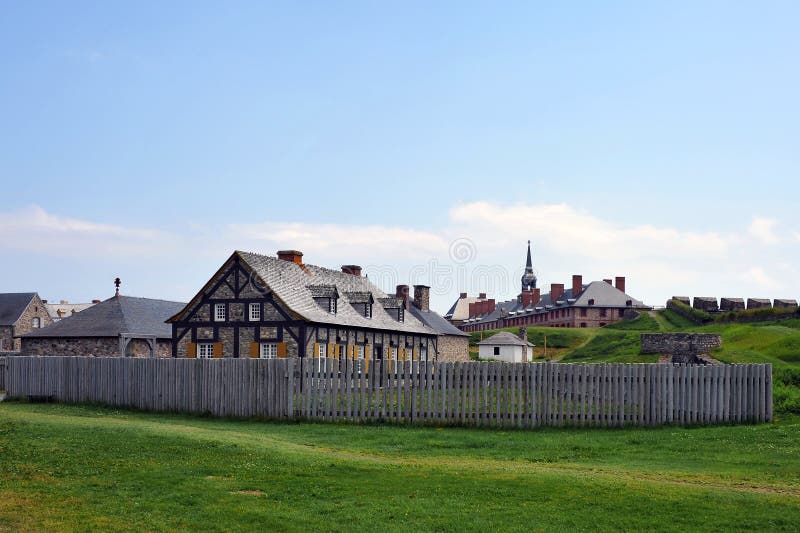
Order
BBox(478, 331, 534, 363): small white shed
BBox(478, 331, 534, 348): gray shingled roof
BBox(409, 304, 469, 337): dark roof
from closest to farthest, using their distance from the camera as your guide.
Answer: BBox(409, 304, 469, 337): dark roof → BBox(478, 331, 534, 348): gray shingled roof → BBox(478, 331, 534, 363): small white shed

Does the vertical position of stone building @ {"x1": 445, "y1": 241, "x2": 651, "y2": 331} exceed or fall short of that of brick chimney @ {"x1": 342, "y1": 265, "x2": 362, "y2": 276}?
it falls short

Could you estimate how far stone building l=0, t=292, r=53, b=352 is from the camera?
74688 millimetres

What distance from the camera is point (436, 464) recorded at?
14.6 meters

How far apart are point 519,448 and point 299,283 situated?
2827 centimetres

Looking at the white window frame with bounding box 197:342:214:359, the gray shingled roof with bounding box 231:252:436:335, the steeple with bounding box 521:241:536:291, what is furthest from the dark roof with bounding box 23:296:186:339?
the steeple with bounding box 521:241:536:291

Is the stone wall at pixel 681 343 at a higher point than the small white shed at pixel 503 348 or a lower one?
higher

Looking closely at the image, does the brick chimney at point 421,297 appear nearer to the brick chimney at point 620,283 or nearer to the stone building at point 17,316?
the stone building at point 17,316

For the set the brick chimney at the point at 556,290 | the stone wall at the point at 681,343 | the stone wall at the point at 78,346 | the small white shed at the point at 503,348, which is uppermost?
the brick chimney at the point at 556,290

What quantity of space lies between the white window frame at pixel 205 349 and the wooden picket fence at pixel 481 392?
57.2ft

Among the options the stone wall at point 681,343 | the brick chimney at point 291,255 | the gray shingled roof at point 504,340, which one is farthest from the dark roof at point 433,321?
the stone wall at point 681,343

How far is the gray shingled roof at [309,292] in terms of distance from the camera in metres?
41.2

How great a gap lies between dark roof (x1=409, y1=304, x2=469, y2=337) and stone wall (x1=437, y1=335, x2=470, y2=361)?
403 millimetres

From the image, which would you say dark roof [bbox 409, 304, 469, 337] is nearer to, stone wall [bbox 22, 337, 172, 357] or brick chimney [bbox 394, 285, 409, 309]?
brick chimney [bbox 394, 285, 409, 309]

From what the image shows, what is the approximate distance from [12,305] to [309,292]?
4567 cm
